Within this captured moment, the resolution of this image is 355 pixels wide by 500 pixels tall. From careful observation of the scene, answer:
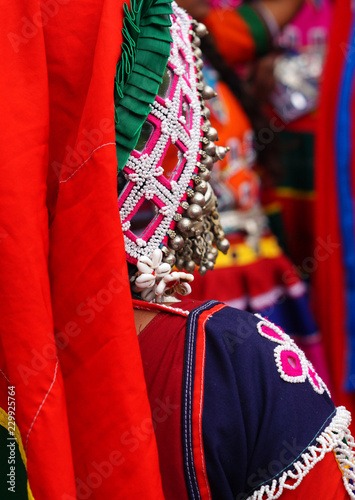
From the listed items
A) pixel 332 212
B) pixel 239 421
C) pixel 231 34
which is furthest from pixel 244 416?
pixel 231 34

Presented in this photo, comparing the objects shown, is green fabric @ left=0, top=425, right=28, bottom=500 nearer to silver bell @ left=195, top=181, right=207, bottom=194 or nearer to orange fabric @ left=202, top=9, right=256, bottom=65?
silver bell @ left=195, top=181, right=207, bottom=194

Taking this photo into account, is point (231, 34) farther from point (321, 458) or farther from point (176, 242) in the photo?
point (321, 458)

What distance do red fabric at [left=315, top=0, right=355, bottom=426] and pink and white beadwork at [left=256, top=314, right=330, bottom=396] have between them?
43.8 inches

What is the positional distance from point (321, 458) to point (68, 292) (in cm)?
33

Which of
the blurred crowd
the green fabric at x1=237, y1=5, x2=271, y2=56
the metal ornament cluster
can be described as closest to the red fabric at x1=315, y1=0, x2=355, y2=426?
the blurred crowd

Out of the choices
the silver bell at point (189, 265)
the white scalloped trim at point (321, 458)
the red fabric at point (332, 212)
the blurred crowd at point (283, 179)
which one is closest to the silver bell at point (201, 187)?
the silver bell at point (189, 265)

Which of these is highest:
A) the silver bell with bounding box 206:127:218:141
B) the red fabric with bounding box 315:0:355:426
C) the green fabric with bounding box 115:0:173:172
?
the green fabric with bounding box 115:0:173:172

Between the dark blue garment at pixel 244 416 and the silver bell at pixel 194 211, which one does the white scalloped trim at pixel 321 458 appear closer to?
the dark blue garment at pixel 244 416

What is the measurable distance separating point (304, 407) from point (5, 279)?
36 cm

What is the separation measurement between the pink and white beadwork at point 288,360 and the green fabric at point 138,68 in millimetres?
263

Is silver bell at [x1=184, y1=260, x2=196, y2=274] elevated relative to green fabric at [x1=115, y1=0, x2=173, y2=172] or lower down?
lower down

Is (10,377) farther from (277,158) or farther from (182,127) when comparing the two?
(277,158)

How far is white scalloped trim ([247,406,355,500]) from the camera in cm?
67

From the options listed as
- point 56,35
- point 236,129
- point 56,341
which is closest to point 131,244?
point 56,341
